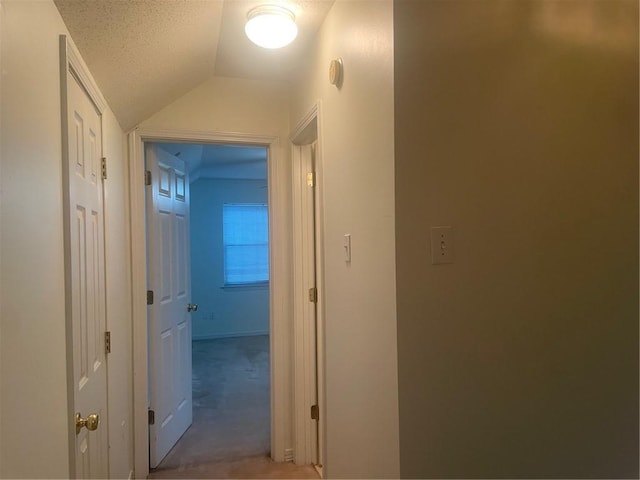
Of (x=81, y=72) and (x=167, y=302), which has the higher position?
(x=81, y=72)

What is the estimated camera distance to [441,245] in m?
1.25

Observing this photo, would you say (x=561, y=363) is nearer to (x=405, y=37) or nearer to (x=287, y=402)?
(x=405, y=37)

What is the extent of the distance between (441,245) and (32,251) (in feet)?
3.55

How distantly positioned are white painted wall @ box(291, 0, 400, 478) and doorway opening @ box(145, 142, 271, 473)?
1.05 m

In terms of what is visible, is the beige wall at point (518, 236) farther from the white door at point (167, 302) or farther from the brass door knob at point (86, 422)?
the white door at point (167, 302)

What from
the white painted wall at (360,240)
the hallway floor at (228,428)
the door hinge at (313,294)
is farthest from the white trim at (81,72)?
the hallway floor at (228,428)

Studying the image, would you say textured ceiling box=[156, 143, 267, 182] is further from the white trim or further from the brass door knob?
the brass door knob

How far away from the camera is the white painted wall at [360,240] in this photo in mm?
1265

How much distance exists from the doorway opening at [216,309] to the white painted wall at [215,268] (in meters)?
0.01

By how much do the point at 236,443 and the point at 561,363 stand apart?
2.24 meters

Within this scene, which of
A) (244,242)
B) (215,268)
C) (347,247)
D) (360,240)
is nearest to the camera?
(360,240)

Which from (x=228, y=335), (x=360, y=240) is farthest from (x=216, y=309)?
(x=360, y=240)

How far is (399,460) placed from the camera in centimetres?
122

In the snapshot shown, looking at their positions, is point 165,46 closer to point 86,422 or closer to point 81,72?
point 81,72
